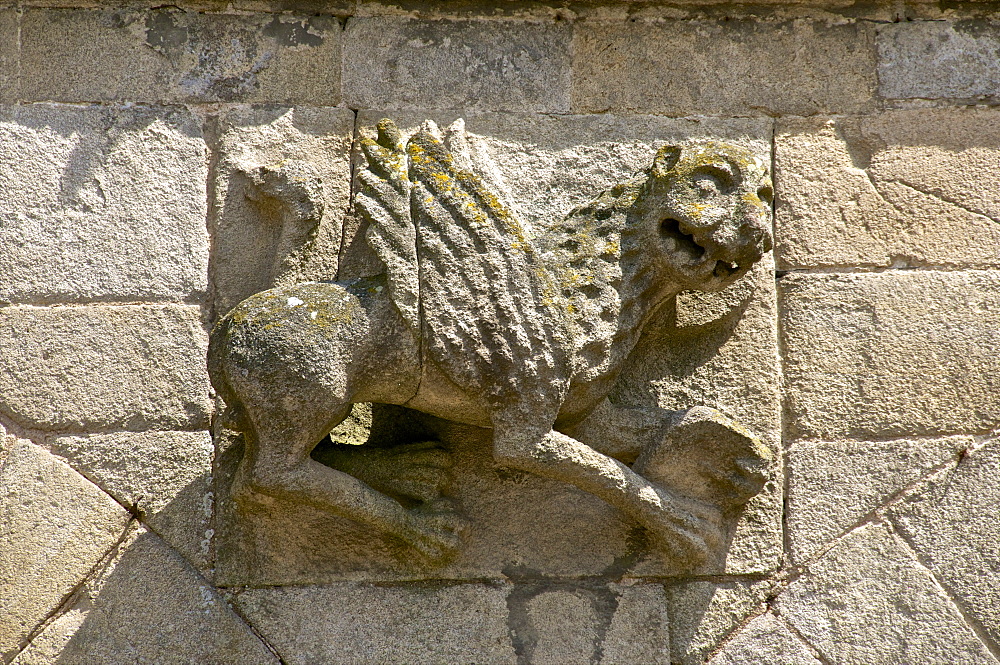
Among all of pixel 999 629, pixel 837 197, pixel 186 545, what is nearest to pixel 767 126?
pixel 837 197

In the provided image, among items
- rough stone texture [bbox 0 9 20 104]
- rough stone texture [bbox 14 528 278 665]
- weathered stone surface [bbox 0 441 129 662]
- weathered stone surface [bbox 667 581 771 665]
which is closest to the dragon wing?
weathered stone surface [bbox 667 581 771 665]

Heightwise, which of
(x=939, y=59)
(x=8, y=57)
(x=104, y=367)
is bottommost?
(x=104, y=367)

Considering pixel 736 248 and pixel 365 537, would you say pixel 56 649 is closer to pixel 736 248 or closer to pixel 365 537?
pixel 365 537

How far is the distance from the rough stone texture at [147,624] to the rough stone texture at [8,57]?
4.60 feet

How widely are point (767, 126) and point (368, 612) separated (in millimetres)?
1802

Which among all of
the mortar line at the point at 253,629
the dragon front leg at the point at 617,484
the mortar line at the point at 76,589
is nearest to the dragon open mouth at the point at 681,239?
the dragon front leg at the point at 617,484

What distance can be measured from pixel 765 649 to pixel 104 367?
1.91 metres

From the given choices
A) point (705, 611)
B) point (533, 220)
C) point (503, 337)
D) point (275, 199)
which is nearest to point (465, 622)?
point (705, 611)

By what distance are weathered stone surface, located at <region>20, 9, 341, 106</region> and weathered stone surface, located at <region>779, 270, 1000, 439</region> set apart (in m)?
1.54

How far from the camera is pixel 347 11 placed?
10.6 ft

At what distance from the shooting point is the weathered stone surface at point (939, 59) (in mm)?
3270

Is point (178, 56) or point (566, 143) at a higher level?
point (178, 56)

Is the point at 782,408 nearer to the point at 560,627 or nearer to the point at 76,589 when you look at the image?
the point at 560,627

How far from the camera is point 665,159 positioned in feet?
9.39
